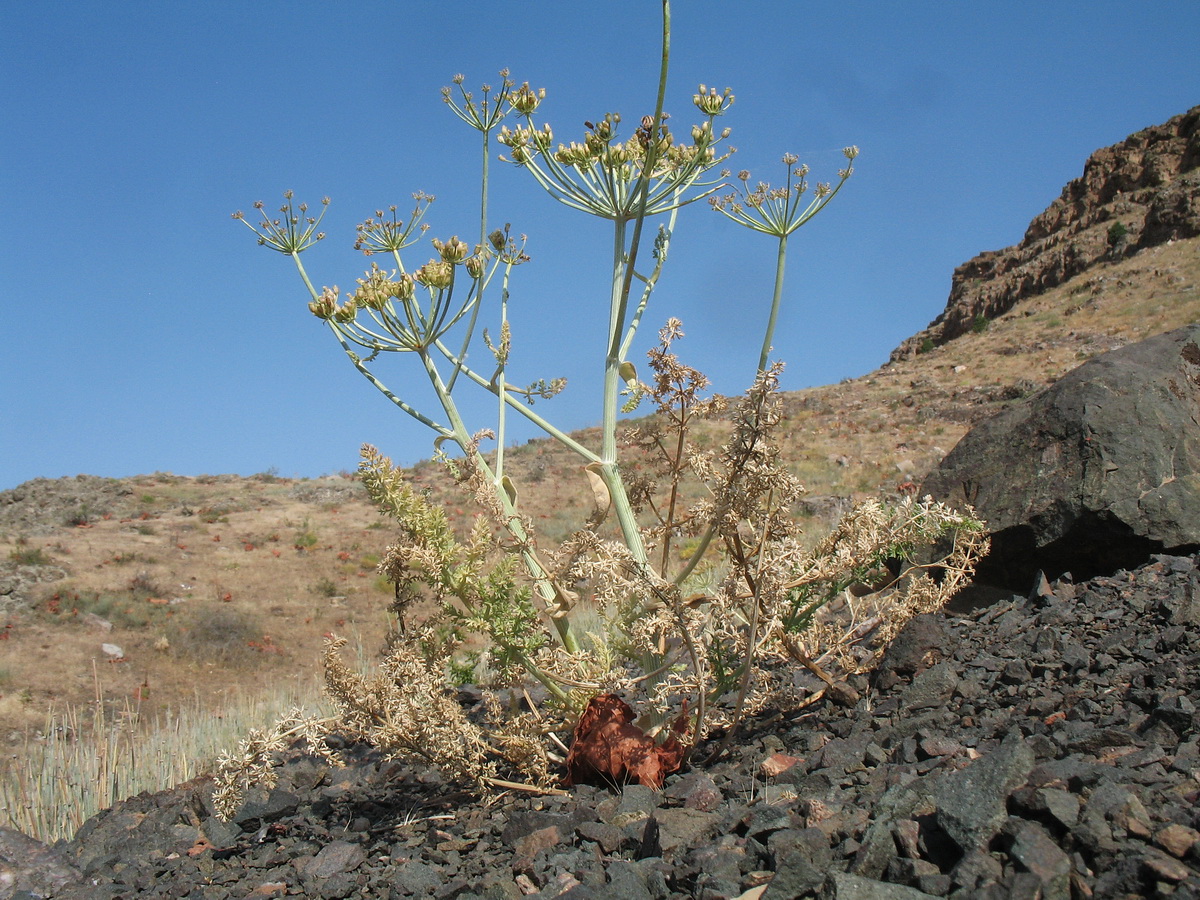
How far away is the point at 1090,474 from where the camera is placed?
4.92 m

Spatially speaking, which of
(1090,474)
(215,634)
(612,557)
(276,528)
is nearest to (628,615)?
(612,557)

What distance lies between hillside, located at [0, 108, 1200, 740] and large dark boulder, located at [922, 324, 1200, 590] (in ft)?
8.41

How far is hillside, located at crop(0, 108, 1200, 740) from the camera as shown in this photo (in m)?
11.9

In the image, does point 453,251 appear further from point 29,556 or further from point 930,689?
point 29,556

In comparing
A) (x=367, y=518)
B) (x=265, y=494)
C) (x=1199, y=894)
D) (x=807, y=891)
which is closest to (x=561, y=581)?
(x=807, y=891)

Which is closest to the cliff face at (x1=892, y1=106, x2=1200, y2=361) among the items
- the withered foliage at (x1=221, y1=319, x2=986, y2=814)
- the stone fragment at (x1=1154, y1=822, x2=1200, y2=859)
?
the withered foliage at (x1=221, y1=319, x2=986, y2=814)

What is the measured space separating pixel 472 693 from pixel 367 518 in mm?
15324

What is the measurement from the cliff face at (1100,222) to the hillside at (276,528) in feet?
13.1

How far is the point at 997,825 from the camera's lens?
1.96 meters

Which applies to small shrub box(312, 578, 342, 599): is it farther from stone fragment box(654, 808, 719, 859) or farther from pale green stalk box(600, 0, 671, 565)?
stone fragment box(654, 808, 719, 859)

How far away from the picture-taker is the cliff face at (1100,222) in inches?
1559

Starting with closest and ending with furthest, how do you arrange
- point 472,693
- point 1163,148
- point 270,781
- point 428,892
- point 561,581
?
point 428,892 → point 270,781 → point 561,581 → point 472,693 → point 1163,148

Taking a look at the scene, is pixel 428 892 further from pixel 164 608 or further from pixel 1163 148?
pixel 1163 148

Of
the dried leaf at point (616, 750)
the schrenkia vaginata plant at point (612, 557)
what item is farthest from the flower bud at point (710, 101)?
the dried leaf at point (616, 750)
